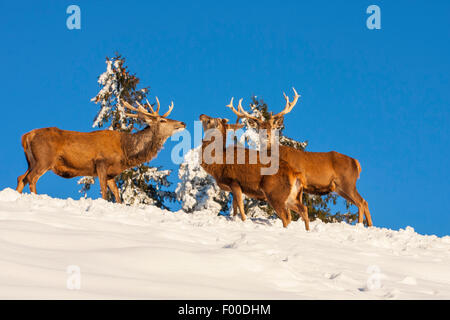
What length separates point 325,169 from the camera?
50.5ft

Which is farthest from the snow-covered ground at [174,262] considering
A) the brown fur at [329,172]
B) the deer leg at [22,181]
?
the brown fur at [329,172]

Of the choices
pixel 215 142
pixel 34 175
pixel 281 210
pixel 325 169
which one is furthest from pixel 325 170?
pixel 34 175

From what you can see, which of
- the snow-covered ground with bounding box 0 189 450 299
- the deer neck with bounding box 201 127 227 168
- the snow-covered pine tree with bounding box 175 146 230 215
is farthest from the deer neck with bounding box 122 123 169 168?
the snow-covered pine tree with bounding box 175 146 230 215

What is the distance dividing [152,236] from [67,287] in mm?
2944

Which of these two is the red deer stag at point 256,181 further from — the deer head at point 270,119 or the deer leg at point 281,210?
the deer head at point 270,119

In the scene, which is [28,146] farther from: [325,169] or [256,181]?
[325,169]

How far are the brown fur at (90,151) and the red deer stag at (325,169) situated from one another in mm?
2629

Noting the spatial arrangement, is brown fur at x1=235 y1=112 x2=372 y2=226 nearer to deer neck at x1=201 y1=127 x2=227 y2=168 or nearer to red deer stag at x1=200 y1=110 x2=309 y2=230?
deer neck at x1=201 y1=127 x2=227 y2=168

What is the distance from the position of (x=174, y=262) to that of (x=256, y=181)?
689cm

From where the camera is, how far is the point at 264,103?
1021 inches

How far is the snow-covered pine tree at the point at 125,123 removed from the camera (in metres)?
24.4

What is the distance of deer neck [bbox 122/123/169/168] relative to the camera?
14914mm

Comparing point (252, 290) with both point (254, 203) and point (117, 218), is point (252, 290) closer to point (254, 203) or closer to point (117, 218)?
point (117, 218)
